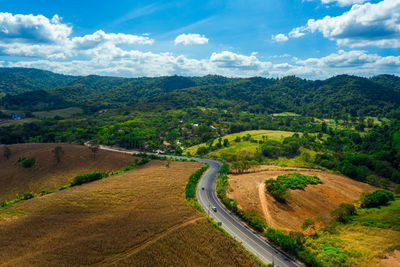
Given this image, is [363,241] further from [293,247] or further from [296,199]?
[296,199]

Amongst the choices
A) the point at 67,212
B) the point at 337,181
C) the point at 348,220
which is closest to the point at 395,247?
the point at 348,220

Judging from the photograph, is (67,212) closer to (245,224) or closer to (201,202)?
(201,202)

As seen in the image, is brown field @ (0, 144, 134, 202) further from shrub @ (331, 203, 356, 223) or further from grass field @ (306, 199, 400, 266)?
shrub @ (331, 203, 356, 223)

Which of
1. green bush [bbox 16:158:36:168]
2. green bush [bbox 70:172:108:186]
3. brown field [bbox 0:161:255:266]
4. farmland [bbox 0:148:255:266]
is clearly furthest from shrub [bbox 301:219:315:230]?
green bush [bbox 16:158:36:168]

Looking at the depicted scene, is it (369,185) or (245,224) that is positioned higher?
(245,224)

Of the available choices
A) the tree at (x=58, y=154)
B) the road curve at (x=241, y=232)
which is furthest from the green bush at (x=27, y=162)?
the road curve at (x=241, y=232)

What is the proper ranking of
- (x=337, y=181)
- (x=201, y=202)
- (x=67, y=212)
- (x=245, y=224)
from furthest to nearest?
(x=337, y=181), (x=201, y=202), (x=67, y=212), (x=245, y=224)

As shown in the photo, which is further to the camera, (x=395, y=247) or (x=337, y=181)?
(x=337, y=181)
